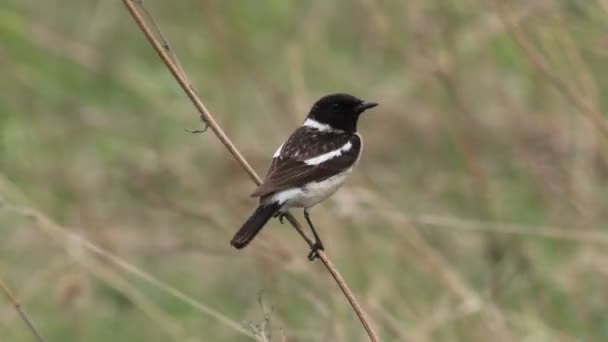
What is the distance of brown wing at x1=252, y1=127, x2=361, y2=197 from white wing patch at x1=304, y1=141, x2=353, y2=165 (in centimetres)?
1

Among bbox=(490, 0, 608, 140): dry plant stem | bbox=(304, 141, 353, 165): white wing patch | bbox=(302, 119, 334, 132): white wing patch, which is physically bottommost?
bbox=(490, 0, 608, 140): dry plant stem

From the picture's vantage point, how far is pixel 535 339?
5.14 metres

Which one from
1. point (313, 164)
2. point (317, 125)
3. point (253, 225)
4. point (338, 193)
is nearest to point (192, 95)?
point (253, 225)

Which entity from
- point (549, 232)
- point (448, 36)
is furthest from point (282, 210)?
point (448, 36)

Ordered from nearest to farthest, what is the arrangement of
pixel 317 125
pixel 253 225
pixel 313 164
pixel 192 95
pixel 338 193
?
1. pixel 192 95
2. pixel 253 225
3. pixel 313 164
4. pixel 317 125
5. pixel 338 193

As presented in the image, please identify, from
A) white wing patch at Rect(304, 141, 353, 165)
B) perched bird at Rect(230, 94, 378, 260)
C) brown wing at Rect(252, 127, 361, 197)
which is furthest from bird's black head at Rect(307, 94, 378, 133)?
white wing patch at Rect(304, 141, 353, 165)

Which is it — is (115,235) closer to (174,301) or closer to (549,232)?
(174,301)

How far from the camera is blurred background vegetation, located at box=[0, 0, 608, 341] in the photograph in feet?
16.9

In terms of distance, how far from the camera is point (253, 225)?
4.05m

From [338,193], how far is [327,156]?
3.75ft

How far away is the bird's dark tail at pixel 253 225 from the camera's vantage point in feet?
12.9

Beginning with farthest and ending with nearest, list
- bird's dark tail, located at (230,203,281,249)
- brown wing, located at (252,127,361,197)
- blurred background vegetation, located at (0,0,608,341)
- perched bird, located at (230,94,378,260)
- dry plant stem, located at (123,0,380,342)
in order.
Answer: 1. blurred background vegetation, located at (0,0,608,341)
2. brown wing, located at (252,127,361,197)
3. perched bird, located at (230,94,378,260)
4. bird's dark tail, located at (230,203,281,249)
5. dry plant stem, located at (123,0,380,342)

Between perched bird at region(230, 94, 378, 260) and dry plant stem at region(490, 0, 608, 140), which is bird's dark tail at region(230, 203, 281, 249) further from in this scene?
dry plant stem at region(490, 0, 608, 140)

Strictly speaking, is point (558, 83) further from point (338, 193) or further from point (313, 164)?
point (338, 193)
